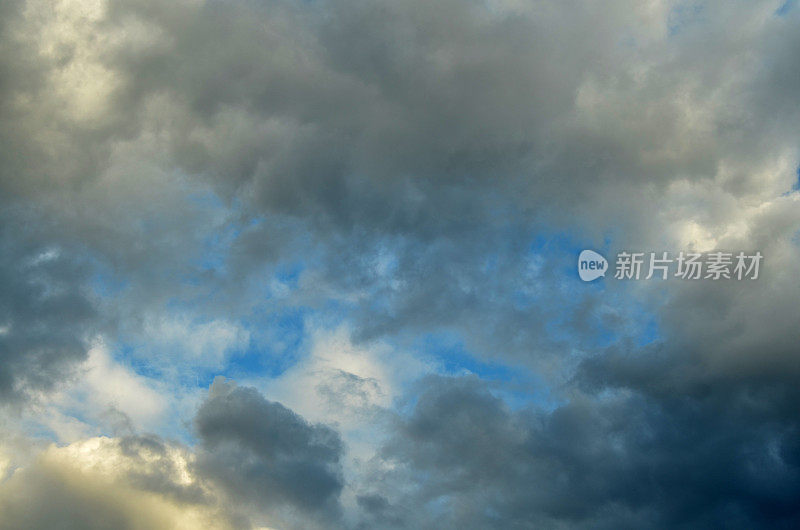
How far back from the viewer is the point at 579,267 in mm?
136375

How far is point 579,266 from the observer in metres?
136

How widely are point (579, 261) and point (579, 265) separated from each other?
4.14ft

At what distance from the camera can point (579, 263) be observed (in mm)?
136875

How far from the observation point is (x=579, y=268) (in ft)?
447

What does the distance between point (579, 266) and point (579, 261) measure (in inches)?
62.0

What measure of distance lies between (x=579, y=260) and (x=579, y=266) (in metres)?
1.89

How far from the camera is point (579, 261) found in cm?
13712

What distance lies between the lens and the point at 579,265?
448ft

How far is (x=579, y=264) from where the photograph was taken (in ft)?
449

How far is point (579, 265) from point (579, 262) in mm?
945

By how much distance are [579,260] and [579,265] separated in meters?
1.58

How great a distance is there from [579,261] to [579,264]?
90 centimetres
